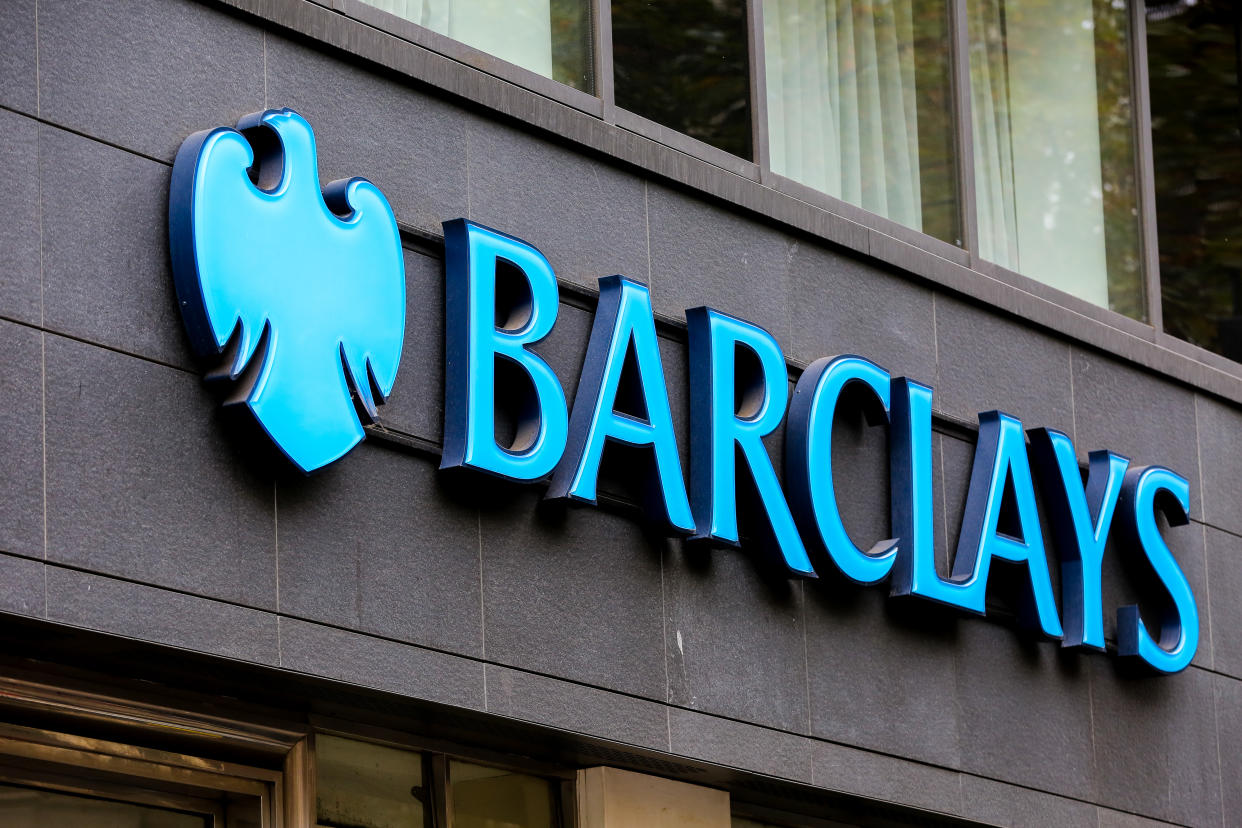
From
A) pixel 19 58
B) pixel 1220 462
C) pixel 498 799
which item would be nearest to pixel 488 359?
pixel 498 799

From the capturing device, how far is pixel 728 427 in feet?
34.8

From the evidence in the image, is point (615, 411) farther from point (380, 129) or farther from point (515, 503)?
point (380, 129)

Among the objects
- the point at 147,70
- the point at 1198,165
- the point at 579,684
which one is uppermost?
the point at 1198,165

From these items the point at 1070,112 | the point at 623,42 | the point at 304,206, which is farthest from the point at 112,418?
the point at 1070,112

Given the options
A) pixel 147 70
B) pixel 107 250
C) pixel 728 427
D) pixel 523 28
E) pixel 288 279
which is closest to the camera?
pixel 107 250

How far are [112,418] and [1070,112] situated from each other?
27.9 ft

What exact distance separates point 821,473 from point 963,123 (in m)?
3.39

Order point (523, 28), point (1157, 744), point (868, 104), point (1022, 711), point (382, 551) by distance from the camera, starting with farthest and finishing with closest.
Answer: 1. point (1157, 744)
2. point (868, 104)
3. point (1022, 711)
4. point (523, 28)
5. point (382, 551)

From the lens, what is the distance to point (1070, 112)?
47.9 feet

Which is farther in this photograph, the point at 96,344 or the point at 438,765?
the point at 438,765

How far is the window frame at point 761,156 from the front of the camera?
9.66 m

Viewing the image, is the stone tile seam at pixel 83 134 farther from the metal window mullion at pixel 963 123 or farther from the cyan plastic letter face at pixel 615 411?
the metal window mullion at pixel 963 123

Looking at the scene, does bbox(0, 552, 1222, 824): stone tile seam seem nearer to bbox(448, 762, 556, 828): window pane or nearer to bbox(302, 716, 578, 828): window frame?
bbox(302, 716, 578, 828): window frame

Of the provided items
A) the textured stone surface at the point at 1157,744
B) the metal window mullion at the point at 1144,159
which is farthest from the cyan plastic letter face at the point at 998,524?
the metal window mullion at the point at 1144,159
